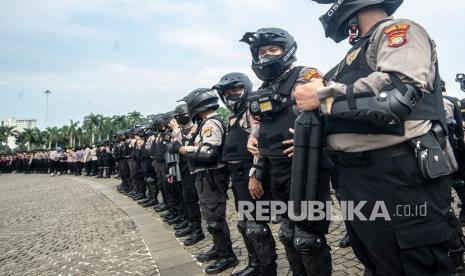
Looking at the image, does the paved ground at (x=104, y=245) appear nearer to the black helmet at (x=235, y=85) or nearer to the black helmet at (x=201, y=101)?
the black helmet at (x=235, y=85)

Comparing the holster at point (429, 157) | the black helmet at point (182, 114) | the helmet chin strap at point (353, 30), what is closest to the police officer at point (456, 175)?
the holster at point (429, 157)

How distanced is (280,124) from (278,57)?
0.63m

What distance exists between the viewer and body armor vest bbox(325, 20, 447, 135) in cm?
167

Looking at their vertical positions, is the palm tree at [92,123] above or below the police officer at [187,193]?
above

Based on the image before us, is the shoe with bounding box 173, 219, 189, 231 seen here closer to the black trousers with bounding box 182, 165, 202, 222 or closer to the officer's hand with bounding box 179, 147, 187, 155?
the black trousers with bounding box 182, 165, 202, 222

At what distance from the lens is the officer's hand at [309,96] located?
183 centimetres

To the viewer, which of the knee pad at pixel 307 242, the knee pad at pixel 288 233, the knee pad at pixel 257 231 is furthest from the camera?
the knee pad at pixel 257 231

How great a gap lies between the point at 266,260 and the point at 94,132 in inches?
3083

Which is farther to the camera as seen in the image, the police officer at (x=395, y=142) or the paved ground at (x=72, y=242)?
the paved ground at (x=72, y=242)

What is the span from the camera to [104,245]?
18.9 feet

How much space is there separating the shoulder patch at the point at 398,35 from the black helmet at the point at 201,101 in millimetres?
3439

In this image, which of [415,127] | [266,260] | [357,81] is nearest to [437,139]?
[415,127]

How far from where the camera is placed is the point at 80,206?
34.2 ft

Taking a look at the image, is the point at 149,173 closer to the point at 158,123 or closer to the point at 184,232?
the point at 158,123
